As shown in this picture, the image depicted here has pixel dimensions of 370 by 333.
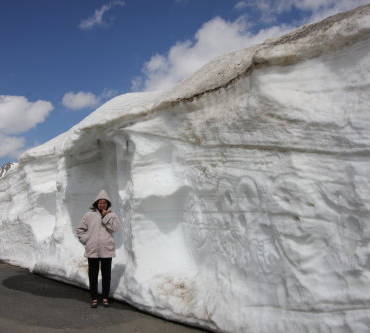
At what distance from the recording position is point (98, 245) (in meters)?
5.87

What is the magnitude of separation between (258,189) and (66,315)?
125 inches

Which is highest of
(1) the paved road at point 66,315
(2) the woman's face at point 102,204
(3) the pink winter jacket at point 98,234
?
(2) the woman's face at point 102,204

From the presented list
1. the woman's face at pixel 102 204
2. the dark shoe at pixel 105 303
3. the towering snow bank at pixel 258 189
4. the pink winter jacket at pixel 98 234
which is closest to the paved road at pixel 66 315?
the dark shoe at pixel 105 303

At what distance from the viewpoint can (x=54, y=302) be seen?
6.24 m

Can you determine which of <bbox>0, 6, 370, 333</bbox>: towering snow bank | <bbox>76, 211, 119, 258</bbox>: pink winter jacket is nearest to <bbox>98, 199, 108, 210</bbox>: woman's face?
<bbox>76, 211, 119, 258</bbox>: pink winter jacket

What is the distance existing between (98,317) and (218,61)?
429cm

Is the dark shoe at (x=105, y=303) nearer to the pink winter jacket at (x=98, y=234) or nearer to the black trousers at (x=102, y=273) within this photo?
the black trousers at (x=102, y=273)

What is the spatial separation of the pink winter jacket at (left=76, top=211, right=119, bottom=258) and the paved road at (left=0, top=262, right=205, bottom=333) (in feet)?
2.66

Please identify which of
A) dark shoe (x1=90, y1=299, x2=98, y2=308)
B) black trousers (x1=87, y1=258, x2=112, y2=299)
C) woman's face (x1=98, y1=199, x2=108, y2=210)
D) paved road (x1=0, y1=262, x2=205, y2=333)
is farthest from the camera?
woman's face (x1=98, y1=199, x2=108, y2=210)

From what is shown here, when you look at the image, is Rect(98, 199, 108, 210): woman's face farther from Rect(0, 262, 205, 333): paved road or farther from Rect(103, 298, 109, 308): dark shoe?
Rect(0, 262, 205, 333): paved road

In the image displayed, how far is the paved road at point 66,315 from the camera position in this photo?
4.91 m

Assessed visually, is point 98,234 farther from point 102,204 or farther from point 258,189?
point 258,189

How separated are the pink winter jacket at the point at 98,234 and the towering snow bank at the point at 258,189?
41 centimetres

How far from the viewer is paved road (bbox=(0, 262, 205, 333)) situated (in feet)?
16.1
